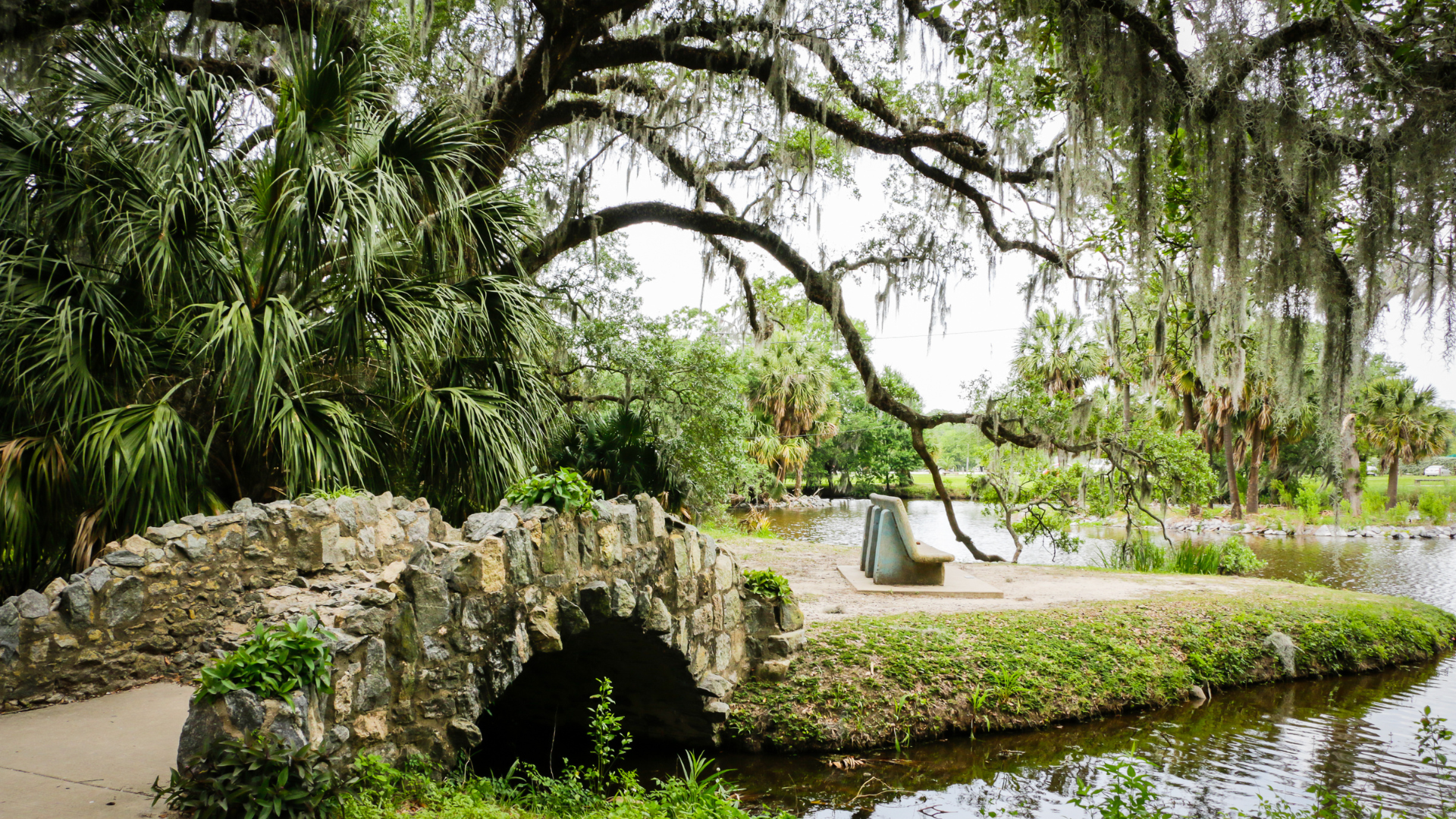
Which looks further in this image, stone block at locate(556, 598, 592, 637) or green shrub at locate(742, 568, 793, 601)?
green shrub at locate(742, 568, 793, 601)

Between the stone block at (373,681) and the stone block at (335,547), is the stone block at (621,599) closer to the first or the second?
the stone block at (373,681)

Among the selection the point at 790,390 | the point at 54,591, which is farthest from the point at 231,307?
the point at 790,390

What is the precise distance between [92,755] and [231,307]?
3366 mm

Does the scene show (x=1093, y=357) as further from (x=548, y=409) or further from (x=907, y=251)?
(x=548, y=409)

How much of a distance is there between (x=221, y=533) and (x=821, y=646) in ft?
14.8

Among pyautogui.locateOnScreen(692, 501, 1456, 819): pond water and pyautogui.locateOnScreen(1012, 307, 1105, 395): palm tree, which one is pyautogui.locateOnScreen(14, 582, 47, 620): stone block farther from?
pyautogui.locateOnScreen(1012, 307, 1105, 395): palm tree

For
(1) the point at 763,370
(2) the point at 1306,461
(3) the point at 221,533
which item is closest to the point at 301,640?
(3) the point at 221,533

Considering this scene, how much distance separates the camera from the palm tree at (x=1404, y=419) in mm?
27562

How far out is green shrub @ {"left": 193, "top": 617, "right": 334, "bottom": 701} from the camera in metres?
3.04

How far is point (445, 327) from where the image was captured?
685 cm

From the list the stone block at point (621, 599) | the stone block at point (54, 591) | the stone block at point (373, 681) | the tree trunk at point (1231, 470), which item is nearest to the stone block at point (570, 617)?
the stone block at point (621, 599)

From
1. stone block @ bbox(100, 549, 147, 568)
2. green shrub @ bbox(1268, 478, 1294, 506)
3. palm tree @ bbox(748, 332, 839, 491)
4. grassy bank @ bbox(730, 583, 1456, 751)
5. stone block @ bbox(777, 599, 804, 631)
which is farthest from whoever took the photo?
green shrub @ bbox(1268, 478, 1294, 506)

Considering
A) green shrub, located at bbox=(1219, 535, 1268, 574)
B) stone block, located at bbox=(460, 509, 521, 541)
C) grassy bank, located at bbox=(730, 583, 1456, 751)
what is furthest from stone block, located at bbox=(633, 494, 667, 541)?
A: green shrub, located at bbox=(1219, 535, 1268, 574)

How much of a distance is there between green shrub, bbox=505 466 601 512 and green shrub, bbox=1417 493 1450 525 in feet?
106
